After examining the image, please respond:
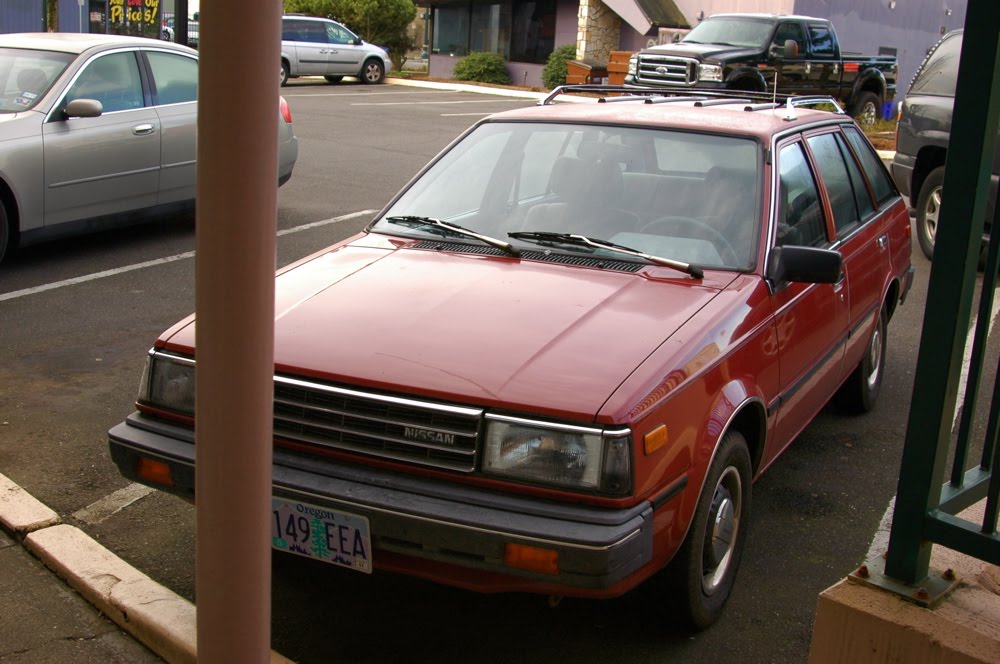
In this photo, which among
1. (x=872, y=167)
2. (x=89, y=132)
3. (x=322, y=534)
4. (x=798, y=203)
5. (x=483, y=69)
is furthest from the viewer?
(x=483, y=69)

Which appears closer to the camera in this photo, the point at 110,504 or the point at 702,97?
the point at 110,504

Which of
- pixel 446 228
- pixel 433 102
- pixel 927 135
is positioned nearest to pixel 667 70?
pixel 433 102

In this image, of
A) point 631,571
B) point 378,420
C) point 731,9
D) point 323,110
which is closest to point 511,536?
point 631,571

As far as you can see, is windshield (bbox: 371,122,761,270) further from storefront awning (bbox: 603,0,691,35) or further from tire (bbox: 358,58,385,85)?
storefront awning (bbox: 603,0,691,35)

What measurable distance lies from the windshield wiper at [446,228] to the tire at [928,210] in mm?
6503

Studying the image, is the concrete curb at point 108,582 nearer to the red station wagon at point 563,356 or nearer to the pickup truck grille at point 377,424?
the red station wagon at point 563,356

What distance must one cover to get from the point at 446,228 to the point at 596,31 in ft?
89.8

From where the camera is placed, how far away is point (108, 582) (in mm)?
3967

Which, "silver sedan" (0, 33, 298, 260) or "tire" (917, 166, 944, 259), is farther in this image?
"tire" (917, 166, 944, 259)

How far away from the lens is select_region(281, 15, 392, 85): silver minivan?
2778 centimetres

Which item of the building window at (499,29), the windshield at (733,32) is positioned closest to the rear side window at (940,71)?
the windshield at (733,32)

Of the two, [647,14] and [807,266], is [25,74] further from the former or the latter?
[647,14]

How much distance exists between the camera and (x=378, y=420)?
3.42 meters

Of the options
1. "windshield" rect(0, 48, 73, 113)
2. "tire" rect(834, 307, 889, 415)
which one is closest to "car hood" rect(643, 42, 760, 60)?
"windshield" rect(0, 48, 73, 113)
